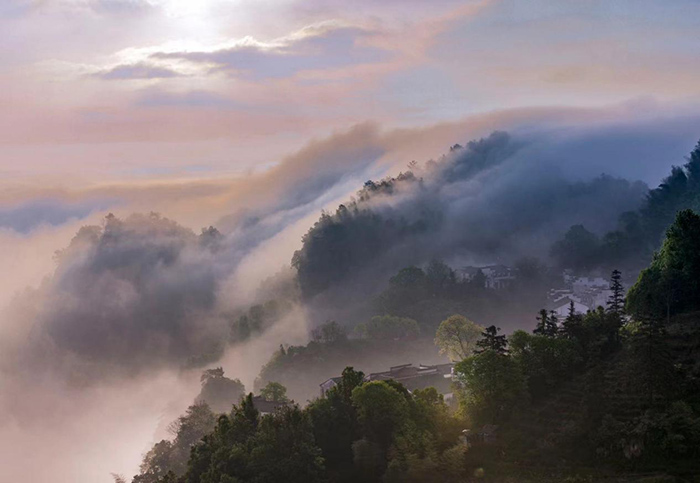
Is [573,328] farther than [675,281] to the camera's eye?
No

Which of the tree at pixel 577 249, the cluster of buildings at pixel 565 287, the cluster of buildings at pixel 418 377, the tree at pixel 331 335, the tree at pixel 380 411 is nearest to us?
the tree at pixel 380 411

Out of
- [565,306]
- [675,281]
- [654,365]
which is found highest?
[565,306]

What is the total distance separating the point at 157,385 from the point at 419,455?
86.2m

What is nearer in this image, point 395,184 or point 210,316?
point 210,316

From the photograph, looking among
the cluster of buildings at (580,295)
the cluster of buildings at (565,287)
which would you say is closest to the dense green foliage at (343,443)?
the cluster of buildings at (565,287)

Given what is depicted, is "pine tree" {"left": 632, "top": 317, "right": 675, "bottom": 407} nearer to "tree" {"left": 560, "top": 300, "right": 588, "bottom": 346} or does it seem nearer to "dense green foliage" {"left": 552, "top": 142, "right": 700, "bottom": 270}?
"tree" {"left": 560, "top": 300, "right": 588, "bottom": 346}

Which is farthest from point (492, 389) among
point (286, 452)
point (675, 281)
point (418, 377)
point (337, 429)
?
point (418, 377)

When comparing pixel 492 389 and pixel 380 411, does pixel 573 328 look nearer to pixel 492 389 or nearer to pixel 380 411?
pixel 492 389

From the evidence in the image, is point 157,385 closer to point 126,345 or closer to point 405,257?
point 126,345

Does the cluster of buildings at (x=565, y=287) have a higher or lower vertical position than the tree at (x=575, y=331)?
higher

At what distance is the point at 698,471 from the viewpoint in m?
46.7

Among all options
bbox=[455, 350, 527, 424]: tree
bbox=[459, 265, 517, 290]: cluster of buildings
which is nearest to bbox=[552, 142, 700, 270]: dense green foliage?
bbox=[459, 265, 517, 290]: cluster of buildings

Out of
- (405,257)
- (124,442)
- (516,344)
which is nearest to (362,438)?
(516,344)

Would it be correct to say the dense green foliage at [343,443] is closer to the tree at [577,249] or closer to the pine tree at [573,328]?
the pine tree at [573,328]
